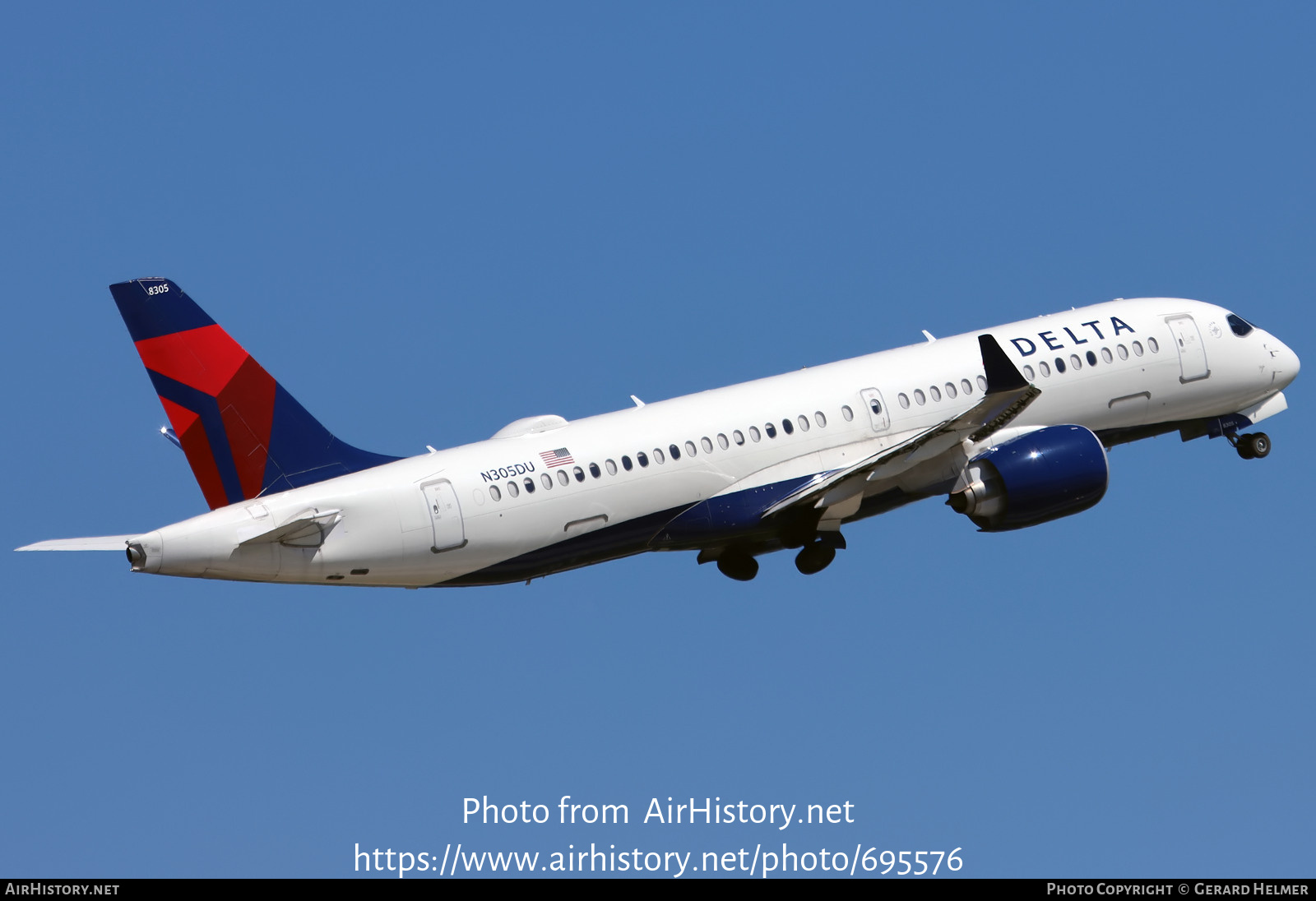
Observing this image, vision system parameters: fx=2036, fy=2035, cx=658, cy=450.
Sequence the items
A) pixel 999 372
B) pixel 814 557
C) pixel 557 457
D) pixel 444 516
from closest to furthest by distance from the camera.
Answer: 1. pixel 444 516
2. pixel 999 372
3. pixel 557 457
4. pixel 814 557

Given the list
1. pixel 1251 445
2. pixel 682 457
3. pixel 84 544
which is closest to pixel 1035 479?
pixel 682 457

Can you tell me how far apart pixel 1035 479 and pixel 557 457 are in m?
10.6

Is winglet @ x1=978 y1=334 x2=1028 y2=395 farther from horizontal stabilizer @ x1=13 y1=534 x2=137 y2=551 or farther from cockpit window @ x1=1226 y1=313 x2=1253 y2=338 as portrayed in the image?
horizontal stabilizer @ x1=13 y1=534 x2=137 y2=551

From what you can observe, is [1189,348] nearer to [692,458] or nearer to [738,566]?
[738,566]

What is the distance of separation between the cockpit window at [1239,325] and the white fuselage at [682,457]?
265mm

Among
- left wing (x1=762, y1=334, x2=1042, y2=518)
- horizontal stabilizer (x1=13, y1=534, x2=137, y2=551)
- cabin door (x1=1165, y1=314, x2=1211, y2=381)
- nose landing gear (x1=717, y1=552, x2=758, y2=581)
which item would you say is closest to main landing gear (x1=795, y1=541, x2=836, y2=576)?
nose landing gear (x1=717, y1=552, x2=758, y2=581)

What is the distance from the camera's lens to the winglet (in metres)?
42.4

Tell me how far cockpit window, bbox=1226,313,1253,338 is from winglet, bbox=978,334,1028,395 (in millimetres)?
11338

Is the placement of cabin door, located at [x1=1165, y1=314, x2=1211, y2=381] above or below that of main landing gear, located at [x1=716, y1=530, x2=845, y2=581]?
above

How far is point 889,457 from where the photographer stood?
146 ft

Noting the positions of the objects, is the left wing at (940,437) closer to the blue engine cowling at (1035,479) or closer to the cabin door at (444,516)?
the blue engine cowling at (1035,479)

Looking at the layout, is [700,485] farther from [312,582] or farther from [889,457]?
[312,582]

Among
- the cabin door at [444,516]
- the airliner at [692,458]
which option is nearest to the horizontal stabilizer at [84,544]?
the airliner at [692,458]

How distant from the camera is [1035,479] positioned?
44.9 m
